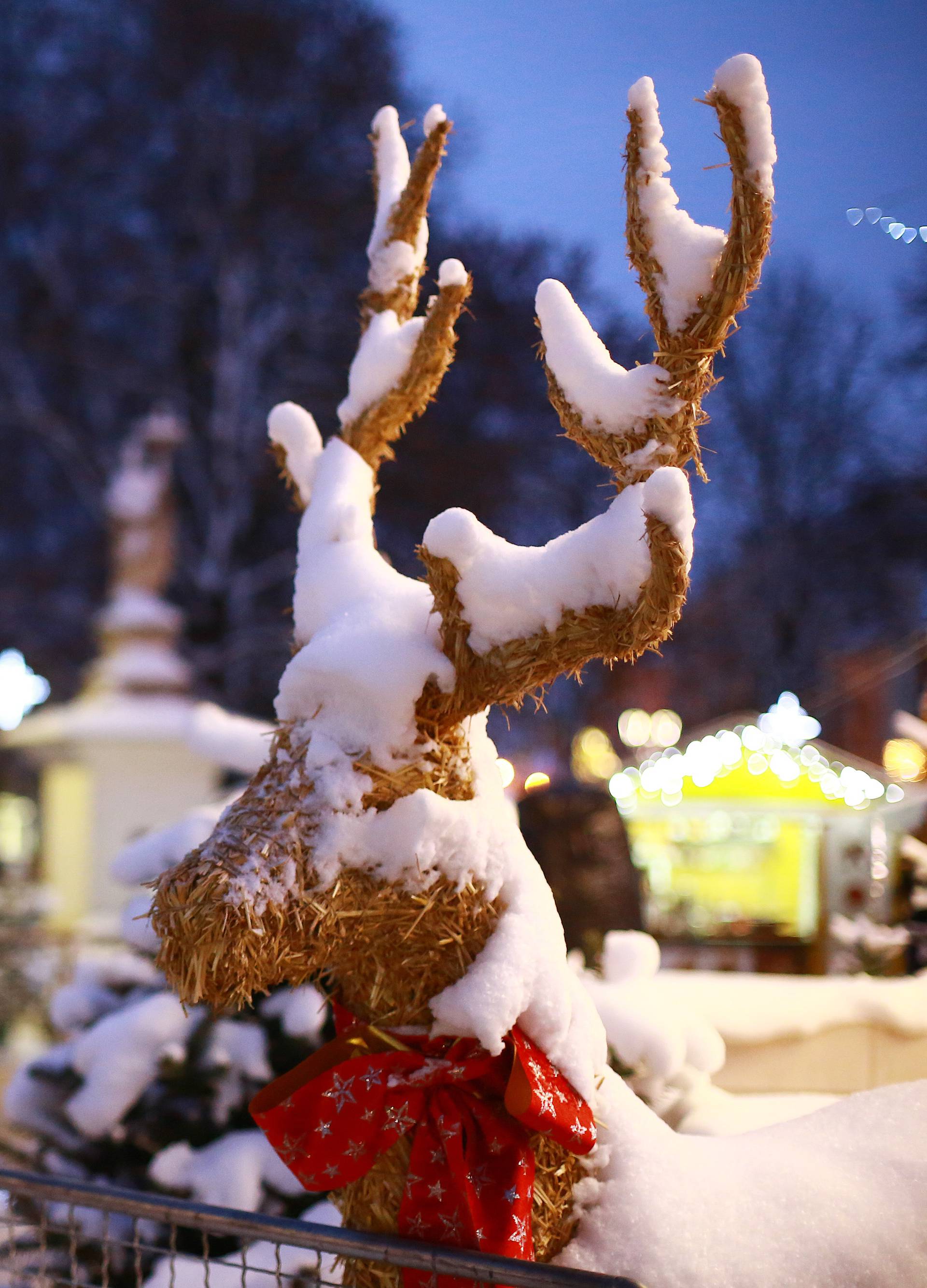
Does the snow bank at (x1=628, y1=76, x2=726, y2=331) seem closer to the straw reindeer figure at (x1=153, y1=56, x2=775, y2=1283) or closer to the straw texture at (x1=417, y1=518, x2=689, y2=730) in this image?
the straw reindeer figure at (x1=153, y1=56, x2=775, y2=1283)

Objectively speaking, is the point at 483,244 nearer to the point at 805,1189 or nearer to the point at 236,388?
the point at 236,388

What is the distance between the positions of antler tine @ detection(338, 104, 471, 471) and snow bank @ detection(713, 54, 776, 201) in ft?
2.50

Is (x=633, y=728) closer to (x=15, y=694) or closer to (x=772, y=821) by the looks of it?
(x=772, y=821)

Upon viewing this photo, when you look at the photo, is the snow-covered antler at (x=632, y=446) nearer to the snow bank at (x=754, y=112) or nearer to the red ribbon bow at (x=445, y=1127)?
the snow bank at (x=754, y=112)

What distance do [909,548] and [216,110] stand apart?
12360mm

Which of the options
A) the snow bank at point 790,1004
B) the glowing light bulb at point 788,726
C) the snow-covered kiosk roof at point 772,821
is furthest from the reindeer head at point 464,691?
the glowing light bulb at point 788,726

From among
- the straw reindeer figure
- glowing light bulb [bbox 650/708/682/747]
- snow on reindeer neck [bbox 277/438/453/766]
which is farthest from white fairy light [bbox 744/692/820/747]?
glowing light bulb [bbox 650/708/682/747]

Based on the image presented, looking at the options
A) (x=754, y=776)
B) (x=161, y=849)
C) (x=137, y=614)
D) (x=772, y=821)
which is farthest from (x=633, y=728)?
(x=161, y=849)

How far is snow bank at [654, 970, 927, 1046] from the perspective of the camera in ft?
12.8

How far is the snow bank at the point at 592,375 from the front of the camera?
1.78 m

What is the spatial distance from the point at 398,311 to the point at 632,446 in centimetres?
97

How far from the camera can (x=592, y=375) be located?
1.84m

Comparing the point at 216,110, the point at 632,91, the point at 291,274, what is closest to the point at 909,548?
the point at 291,274

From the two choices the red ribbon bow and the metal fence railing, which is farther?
the red ribbon bow
